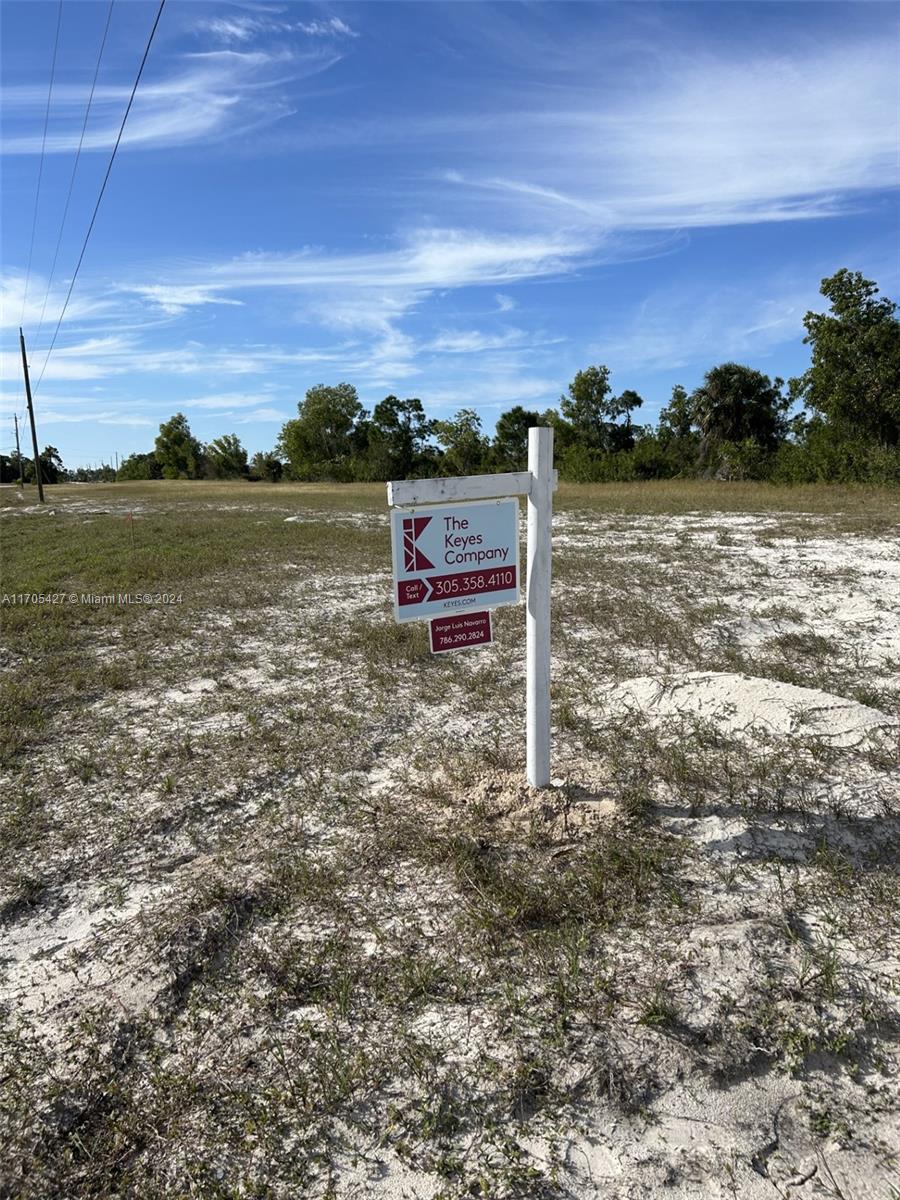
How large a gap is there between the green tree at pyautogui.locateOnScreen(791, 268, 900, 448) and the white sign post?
1048 inches

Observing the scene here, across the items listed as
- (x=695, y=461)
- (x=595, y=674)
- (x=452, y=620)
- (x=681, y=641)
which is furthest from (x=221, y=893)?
(x=695, y=461)

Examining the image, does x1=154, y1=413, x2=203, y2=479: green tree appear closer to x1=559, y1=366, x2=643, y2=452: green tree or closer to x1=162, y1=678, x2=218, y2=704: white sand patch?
x1=559, y1=366, x2=643, y2=452: green tree

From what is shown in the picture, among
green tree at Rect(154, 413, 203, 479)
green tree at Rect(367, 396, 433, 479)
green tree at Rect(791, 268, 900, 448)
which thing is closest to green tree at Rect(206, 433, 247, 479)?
green tree at Rect(154, 413, 203, 479)

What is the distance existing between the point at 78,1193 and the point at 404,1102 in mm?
866

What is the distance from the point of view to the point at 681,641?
6898 millimetres

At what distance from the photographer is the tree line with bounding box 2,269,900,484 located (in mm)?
25969

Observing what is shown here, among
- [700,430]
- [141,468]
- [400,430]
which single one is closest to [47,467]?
[141,468]

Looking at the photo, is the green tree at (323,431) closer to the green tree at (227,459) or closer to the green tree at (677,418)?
the green tree at (227,459)

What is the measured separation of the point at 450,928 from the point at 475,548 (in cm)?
163

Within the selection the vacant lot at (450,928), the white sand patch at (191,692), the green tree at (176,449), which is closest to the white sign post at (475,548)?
the vacant lot at (450,928)

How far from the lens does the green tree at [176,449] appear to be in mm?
87938

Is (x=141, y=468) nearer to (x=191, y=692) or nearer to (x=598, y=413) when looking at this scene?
(x=598, y=413)

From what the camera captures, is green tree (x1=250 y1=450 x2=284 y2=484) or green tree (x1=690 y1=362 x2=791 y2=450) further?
green tree (x1=250 y1=450 x2=284 y2=484)

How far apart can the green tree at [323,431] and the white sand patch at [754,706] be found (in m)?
69.2
